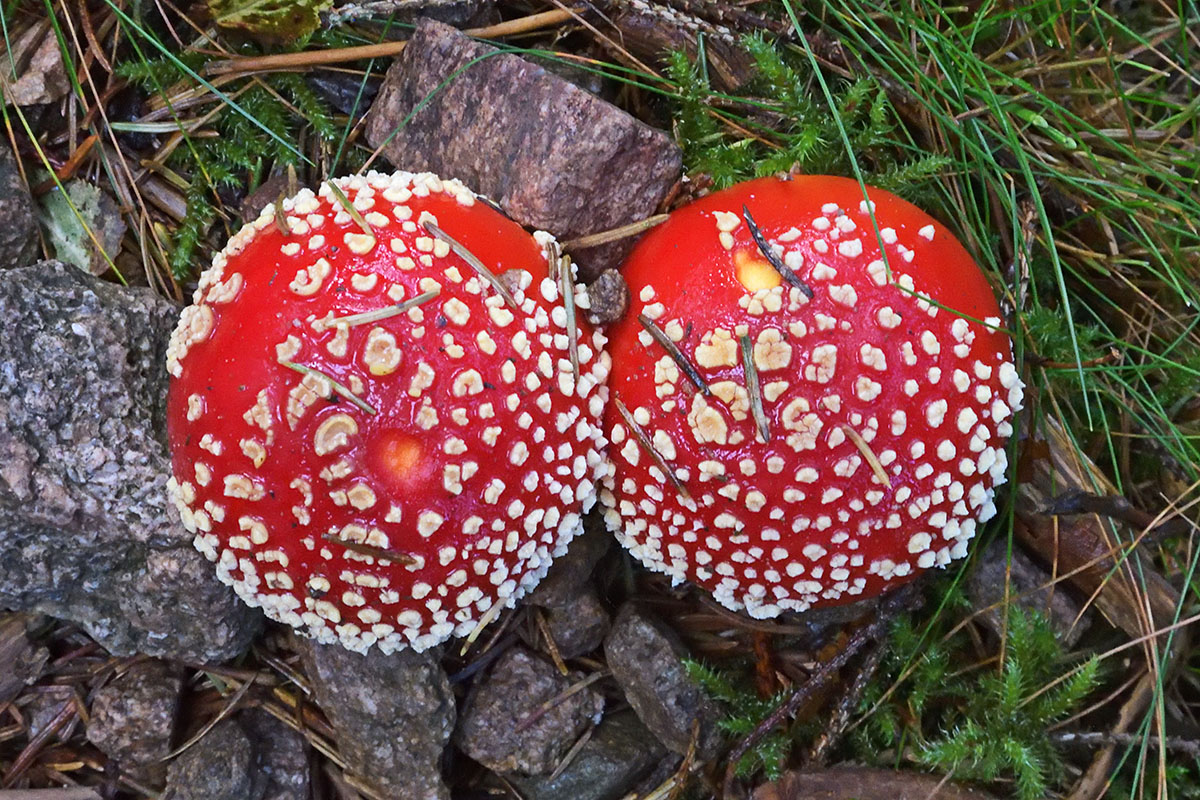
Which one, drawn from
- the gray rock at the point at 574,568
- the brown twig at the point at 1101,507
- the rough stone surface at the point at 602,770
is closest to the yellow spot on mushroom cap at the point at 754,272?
the gray rock at the point at 574,568

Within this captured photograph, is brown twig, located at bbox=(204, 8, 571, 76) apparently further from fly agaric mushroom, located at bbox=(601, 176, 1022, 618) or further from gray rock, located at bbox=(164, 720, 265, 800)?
gray rock, located at bbox=(164, 720, 265, 800)

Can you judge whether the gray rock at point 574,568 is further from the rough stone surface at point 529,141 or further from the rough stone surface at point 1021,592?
the rough stone surface at point 1021,592

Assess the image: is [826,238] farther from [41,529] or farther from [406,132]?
[41,529]

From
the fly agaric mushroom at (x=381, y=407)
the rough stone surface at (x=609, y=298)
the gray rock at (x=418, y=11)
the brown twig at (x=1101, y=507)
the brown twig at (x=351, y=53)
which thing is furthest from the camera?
the brown twig at (x=351, y=53)

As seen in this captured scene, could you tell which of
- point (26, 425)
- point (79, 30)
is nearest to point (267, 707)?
point (26, 425)

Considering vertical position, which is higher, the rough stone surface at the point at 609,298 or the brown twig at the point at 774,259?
the brown twig at the point at 774,259

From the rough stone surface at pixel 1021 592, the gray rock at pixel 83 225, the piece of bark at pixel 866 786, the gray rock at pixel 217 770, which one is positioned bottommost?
the gray rock at pixel 217 770
